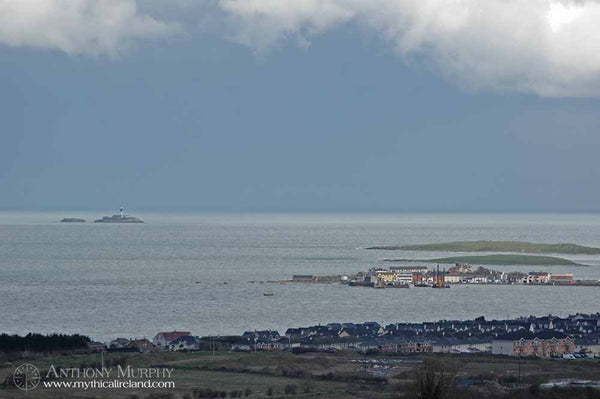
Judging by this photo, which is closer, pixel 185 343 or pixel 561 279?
pixel 185 343

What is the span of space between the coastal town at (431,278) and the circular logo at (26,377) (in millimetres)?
33755

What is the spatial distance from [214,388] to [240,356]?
527 centimetres

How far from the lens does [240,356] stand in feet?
93.7

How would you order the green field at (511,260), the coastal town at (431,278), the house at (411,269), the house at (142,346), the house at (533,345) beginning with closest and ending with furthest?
the house at (142,346) → the house at (533,345) → the coastal town at (431,278) → the house at (411,269) → the green field at (511,260)

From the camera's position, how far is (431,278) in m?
62.7

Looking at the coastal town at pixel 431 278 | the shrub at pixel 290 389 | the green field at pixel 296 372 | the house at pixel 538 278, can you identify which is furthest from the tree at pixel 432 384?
the house at pixel 538 278

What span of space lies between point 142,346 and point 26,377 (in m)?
7.31

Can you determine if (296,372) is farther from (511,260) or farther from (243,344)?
(511,260)

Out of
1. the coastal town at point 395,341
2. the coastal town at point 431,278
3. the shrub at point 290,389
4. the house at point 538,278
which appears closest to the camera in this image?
the shrub at point 290,389

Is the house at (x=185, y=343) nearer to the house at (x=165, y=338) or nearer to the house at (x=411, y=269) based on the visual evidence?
the house at (x=165, y=338)

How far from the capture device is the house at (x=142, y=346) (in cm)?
3003

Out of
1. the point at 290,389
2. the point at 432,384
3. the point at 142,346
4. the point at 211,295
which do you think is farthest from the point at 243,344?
the point at 211,295

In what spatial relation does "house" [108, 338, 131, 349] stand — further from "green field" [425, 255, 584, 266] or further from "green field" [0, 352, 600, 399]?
"green field" [425, 255, 584, 266]

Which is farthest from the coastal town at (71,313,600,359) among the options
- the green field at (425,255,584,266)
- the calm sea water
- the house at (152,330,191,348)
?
the green field at (425,255,584,266)
